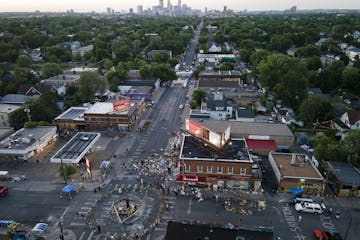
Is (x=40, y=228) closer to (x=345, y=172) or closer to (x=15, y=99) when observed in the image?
(x=345, y=172)

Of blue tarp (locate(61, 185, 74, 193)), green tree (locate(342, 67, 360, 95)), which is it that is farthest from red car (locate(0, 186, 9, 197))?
green tree (locate(342, 67, 360, 95))

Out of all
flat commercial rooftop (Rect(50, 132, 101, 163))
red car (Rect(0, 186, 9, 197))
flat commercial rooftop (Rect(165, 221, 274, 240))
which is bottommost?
red car (Rect(0, 186, 9, 197))

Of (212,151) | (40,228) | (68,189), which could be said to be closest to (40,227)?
(40,228)

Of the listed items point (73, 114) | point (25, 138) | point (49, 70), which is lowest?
point (73, 114)

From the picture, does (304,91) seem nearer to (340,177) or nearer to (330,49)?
(340,177)

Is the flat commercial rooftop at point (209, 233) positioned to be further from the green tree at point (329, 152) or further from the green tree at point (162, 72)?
the green tree at point (162, 72)

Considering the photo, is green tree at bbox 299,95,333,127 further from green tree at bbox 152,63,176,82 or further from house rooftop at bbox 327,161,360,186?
green tree at bbox 152,63,176,82

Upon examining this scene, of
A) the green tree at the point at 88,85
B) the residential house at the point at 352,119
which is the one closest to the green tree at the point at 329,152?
the residential house at the point at 352,119
